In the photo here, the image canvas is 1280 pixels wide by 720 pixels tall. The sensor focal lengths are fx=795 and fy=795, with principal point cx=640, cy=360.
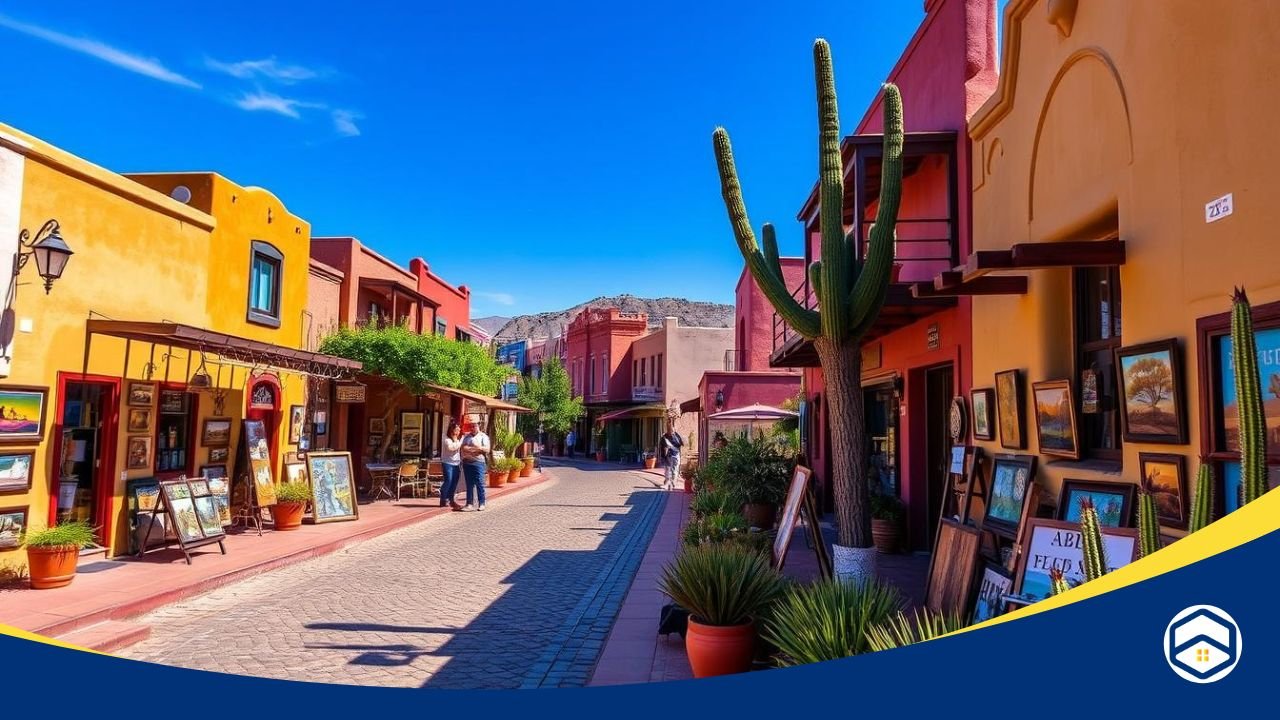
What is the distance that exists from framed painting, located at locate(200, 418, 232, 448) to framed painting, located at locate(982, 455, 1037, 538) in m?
10.3

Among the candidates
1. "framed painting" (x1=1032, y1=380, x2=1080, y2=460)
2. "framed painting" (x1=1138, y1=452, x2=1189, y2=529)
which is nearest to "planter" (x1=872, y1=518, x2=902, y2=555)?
"framed painting" (x1=1032, y1=380, x2=1080, y2=460)

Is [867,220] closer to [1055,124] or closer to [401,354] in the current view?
[1055,124]

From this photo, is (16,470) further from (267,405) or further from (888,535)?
(888,535)

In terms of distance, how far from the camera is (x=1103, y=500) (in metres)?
5.11

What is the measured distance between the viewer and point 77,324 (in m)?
8.80

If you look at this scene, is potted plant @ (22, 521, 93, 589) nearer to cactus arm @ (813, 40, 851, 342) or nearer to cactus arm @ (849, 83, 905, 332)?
cactus arm @ (813, 40, 851, 342)

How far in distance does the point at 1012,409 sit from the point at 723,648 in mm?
3535

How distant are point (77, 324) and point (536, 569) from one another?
5.84 meters

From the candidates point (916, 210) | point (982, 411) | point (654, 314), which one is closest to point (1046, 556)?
point (982, 411)

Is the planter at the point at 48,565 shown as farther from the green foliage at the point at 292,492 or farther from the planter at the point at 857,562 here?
the planter at the point at 857,562

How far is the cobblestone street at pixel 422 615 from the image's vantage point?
5.71 m

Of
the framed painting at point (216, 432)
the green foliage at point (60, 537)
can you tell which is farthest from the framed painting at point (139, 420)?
the green foliage at point (60, 537)

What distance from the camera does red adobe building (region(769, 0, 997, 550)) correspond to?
8328 mm

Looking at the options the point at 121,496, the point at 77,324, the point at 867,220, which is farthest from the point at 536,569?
the point at 867,220
